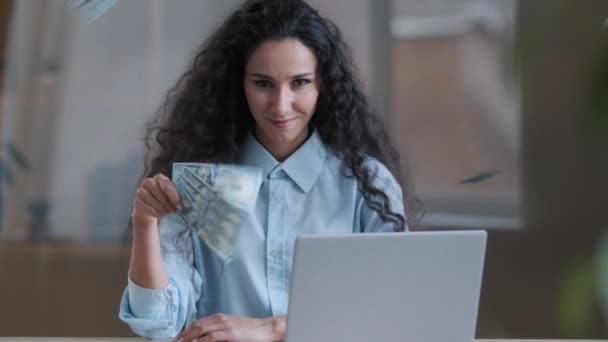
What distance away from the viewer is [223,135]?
1641mm

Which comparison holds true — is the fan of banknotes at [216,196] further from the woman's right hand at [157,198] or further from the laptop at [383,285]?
the laptop at [383,285]

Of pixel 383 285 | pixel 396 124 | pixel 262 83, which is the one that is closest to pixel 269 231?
pixel 262 83

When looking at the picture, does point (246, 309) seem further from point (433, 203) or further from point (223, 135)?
point (433, 203)

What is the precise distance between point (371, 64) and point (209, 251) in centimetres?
157

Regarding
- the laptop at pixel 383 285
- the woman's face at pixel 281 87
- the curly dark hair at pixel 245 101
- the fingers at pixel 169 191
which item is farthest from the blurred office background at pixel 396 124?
the laptop at pixel 383 285

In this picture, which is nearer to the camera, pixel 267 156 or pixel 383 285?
pixel 383 285

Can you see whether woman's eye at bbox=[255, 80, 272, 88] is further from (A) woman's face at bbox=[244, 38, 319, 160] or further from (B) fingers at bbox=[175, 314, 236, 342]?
(B) fingers at bbox=[175, 314, 236, 342]

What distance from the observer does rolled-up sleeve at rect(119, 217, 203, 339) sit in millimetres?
1409

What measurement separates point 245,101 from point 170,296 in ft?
1.42

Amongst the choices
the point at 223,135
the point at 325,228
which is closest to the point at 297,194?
the point at 325,228

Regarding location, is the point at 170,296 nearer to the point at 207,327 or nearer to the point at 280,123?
the point at 207,327

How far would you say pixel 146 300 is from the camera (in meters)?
1.40

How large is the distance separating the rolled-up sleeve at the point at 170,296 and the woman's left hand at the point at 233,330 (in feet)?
0.34

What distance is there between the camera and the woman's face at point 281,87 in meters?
1.50
